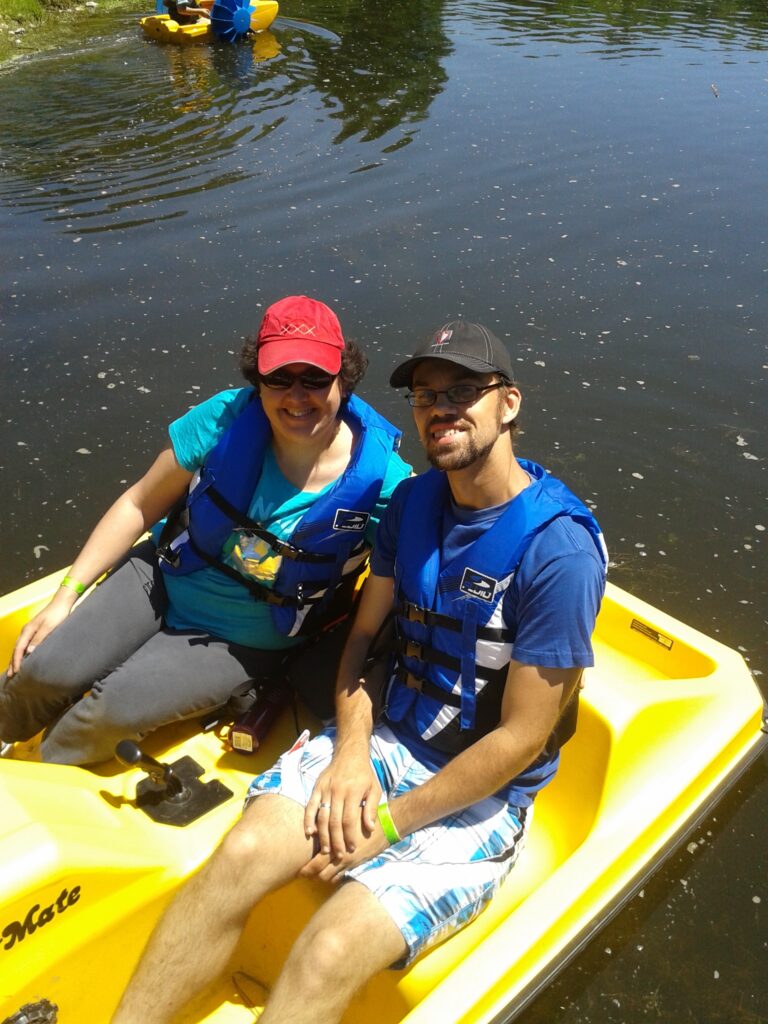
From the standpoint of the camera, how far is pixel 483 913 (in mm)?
2066

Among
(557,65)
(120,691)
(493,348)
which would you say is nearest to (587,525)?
(493,348)

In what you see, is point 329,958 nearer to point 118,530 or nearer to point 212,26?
point 118,530

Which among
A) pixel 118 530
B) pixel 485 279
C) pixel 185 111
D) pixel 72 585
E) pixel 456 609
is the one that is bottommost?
pixel 485 279

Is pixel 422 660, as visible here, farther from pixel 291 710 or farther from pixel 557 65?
pixel 557 65

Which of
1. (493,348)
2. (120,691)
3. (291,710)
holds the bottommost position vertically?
(291,710)

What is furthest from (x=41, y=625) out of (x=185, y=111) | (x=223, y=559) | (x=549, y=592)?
(x=185, y=111)

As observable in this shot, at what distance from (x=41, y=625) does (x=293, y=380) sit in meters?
0.91

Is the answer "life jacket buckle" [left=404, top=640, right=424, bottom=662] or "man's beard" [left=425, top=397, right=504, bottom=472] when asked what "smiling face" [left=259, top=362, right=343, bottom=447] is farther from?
"life jacket buckle" [left=404, top=640, right=424, bottom=662]

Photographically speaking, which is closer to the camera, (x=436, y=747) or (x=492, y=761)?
(x=492, y=761)

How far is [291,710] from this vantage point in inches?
95.4

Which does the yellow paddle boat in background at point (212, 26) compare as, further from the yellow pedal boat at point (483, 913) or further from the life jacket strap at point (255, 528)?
the life jacket strap at point (255, 528)

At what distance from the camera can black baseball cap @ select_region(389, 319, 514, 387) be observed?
5.98 ft

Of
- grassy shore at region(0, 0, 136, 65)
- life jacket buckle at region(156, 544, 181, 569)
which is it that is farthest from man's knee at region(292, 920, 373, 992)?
grassy shore at region(0, 0, 136, 65)

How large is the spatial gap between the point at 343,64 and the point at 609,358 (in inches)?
311
